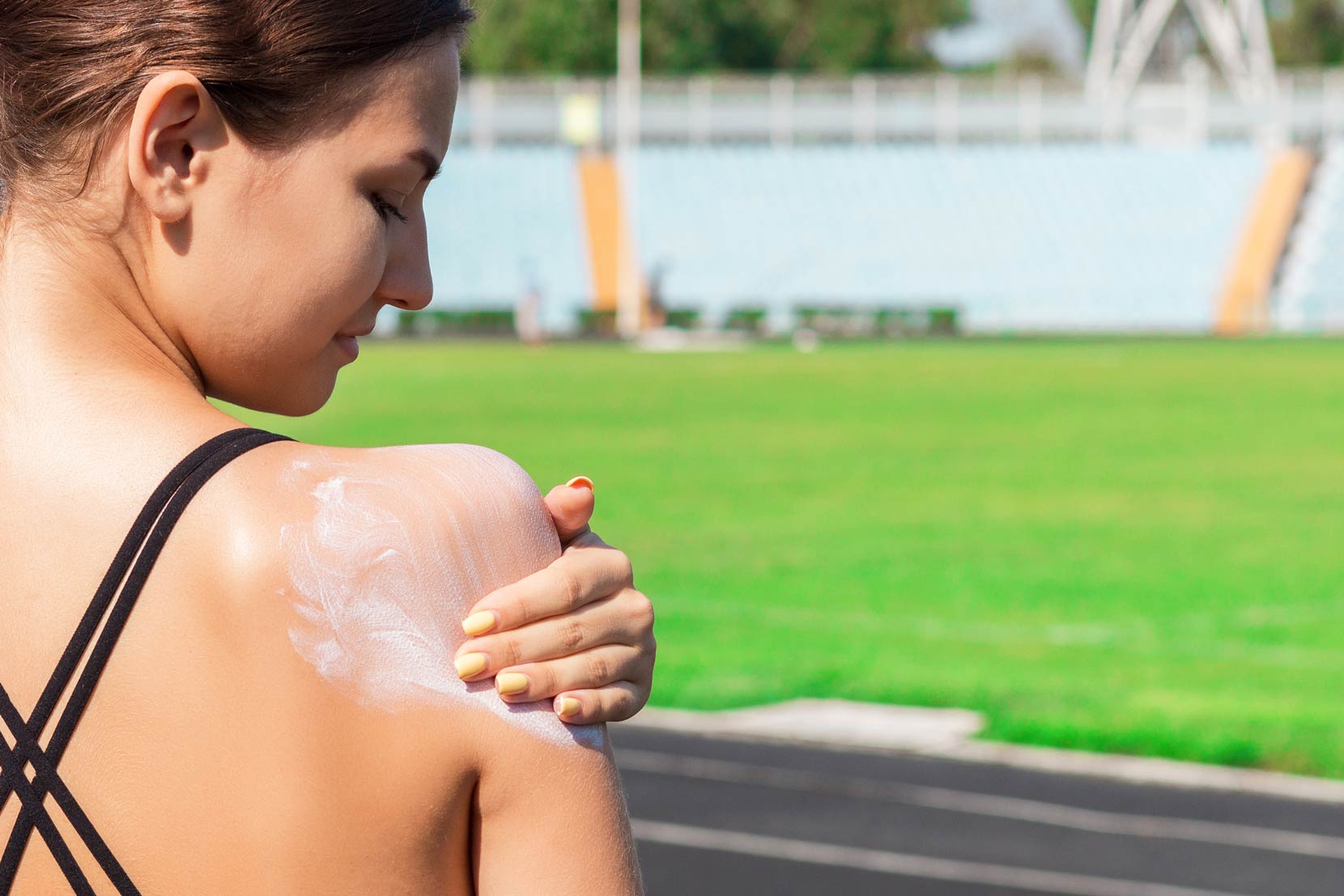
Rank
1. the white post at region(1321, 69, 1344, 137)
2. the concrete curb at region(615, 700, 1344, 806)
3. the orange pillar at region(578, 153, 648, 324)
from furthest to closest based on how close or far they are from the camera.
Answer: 1. the white post at region(1321, 69, 1344, 137)
2. the orange pillar at region(578, 153, 648, 324)
3. the concrete curb at region(615, 700, 1344, 806)

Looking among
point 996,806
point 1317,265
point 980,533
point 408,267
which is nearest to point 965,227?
point 1317,265

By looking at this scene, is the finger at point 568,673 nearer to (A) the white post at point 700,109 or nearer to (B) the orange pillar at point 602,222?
(B) the orange pillar at point 602,222

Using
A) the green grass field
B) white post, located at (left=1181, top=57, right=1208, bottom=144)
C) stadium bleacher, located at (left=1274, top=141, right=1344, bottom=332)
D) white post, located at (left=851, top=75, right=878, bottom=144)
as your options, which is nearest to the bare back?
the green grass field

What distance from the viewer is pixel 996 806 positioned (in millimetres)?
6938

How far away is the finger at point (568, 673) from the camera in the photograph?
1.20 metres

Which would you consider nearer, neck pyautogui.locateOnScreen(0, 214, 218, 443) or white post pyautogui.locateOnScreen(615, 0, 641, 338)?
neck pyautogui.locateOnScreen(0, 214, 218, 443)

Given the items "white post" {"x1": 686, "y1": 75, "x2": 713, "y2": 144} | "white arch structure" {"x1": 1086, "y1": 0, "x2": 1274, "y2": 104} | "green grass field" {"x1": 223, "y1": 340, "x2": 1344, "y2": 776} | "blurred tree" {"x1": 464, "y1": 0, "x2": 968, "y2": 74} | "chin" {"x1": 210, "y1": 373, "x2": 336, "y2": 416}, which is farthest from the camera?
"blurred tree" {"x1": 464, "y1": 0, "x2": 968, "y2": 74}

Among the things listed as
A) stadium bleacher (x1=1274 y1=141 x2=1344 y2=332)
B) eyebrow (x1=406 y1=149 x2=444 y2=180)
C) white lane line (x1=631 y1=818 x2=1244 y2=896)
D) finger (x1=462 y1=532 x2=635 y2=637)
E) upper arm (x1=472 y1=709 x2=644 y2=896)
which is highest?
eyebrow (x1=406 y1=149 x2=444 y2=180)

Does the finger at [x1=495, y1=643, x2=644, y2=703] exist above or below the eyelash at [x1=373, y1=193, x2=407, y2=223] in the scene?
below

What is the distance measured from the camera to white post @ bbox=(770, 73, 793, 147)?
5850 centimetres

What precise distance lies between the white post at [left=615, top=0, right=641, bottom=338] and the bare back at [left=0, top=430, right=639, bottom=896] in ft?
169

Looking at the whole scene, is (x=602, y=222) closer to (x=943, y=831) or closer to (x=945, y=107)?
(x=945, y=107)

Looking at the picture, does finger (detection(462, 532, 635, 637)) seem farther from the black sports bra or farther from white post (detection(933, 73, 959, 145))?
white post (detection(933, 73, 959, 145))

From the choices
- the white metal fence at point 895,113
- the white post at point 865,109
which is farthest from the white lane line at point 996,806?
the white post at point 865,109
